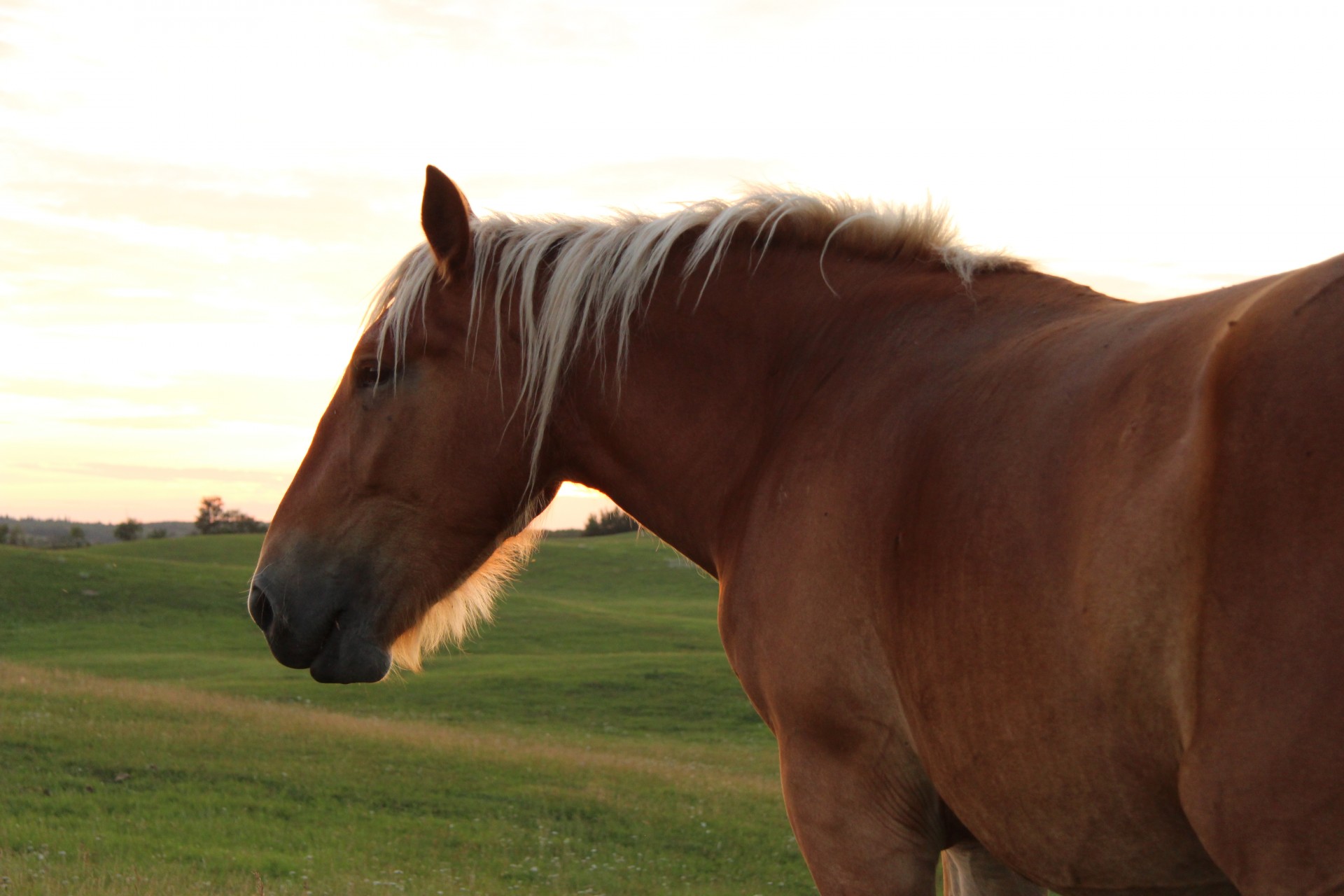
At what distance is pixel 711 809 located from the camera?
11.3 m

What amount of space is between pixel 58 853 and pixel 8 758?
3927 mm

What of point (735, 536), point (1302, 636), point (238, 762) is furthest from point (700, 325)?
point (238, 762)

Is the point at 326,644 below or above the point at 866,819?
above

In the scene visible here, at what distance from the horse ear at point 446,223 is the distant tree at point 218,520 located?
7062 centimetres

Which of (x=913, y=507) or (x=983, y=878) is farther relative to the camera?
(x=983, y=878)

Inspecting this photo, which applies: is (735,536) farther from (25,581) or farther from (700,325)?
(25,581)

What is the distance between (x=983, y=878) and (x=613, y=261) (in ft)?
6.51

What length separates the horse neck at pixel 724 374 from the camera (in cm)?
269

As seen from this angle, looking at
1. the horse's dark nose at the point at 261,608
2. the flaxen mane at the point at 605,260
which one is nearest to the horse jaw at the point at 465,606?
the flaxen mane at the point at 605,260

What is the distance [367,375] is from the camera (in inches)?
118

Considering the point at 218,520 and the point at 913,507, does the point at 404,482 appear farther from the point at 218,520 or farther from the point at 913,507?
the point at 218,520

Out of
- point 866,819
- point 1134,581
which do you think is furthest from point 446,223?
point 1134,581

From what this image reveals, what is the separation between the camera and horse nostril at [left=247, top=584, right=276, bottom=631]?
2951 mm

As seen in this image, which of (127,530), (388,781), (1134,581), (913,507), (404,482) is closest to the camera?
(1134,581)
